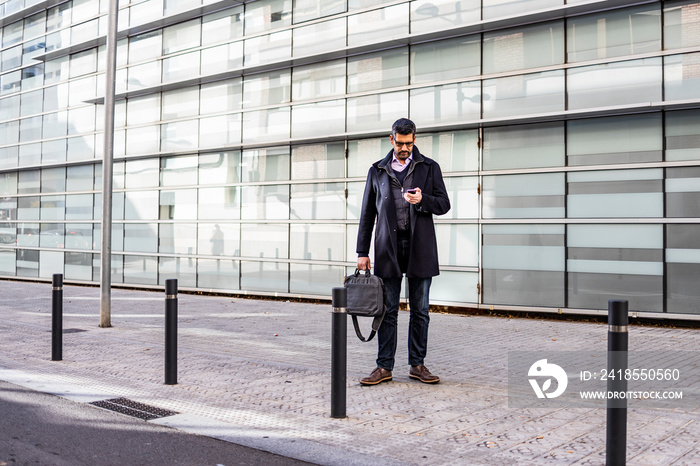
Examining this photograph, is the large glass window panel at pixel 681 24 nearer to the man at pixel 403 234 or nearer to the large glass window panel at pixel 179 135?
the man at pixel 403 234

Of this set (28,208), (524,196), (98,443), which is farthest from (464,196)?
(28,208)

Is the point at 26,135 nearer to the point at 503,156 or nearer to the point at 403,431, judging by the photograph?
the point at 503,156

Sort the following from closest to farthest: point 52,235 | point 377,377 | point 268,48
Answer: point 377,377
point 268,48
point 52,235

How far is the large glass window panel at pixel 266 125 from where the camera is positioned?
52.2 ft

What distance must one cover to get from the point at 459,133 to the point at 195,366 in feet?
26.0

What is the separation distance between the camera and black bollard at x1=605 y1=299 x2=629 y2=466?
356 cm

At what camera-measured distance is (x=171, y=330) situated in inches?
238

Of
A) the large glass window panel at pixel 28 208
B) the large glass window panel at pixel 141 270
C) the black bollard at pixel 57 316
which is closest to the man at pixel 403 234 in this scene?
the black bollard at pixel 57 316

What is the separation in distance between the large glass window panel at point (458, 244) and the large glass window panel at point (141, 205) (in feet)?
29.9

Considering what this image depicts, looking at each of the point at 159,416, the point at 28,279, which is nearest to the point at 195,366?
the point at 159,416

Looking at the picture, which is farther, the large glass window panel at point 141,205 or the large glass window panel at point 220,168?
the large glass window panel at point 141,205

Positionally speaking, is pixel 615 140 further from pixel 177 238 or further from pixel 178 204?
pixel 177 238

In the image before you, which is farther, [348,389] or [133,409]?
[348,389]

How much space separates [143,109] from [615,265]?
539 inches
